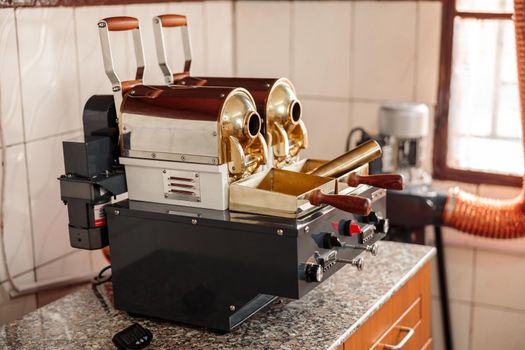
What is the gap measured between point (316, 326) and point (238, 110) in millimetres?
465

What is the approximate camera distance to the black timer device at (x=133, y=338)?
140cm

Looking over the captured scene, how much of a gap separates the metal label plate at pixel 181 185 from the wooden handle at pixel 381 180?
12.7 inches

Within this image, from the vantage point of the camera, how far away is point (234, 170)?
142cm

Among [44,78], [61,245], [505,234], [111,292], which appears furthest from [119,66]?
[505,234]

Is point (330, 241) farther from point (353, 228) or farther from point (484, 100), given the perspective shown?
point (484, 100)

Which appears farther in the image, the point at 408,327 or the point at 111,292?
the point at 408,327

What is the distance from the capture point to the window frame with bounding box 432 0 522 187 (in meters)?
2.30

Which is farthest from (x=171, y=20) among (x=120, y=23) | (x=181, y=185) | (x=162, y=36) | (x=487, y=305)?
(x=487, y=305)

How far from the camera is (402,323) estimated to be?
5.81 ft

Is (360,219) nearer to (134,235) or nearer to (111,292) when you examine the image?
(134,235)

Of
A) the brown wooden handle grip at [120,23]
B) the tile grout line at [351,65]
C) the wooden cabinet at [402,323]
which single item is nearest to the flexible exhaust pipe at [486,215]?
the wooden cabinet at [402,323]

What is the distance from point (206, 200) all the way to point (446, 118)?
1.21 metres

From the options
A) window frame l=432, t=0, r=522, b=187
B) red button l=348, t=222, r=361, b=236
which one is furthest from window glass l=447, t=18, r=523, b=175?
red button l=348, t=222, r=361, b=236

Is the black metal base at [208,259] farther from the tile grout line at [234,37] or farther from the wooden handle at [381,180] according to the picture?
the tile grout line at [234,37]
